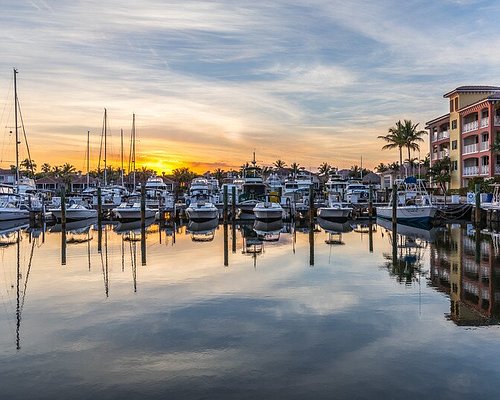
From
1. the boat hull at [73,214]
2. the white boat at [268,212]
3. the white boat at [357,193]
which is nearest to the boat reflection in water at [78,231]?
the boat hull at [73,214]

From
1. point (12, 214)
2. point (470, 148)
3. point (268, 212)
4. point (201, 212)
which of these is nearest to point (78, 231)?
point (201, 212)

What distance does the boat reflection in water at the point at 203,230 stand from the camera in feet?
126

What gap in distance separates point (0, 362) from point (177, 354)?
3.84 metres

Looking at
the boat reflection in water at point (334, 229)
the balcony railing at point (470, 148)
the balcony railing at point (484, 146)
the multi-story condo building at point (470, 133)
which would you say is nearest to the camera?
the boat reflection in water at point (334, 229)

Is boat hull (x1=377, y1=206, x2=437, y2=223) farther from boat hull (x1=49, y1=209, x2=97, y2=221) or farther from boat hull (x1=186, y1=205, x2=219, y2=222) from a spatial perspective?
boat hull (x1=49, y1=209, x2=97, y2=221)

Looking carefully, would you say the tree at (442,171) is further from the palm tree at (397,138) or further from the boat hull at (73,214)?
the boat hull at (73,214)

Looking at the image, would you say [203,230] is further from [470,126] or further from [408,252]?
[470,126]

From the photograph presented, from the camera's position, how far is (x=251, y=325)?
555 inches

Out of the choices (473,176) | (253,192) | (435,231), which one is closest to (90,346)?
(435,231)

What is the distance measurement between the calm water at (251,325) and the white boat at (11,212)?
26215 mm

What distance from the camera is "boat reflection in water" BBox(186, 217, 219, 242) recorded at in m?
38.3

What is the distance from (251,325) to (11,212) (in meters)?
46.3

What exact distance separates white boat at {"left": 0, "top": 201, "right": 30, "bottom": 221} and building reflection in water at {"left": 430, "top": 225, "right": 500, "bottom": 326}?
4124cm

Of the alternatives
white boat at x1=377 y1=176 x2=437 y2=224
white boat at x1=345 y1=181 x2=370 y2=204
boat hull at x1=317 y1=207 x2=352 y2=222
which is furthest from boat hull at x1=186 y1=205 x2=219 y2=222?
white boat at x1=345 y1=181 x2=370 y2=204
